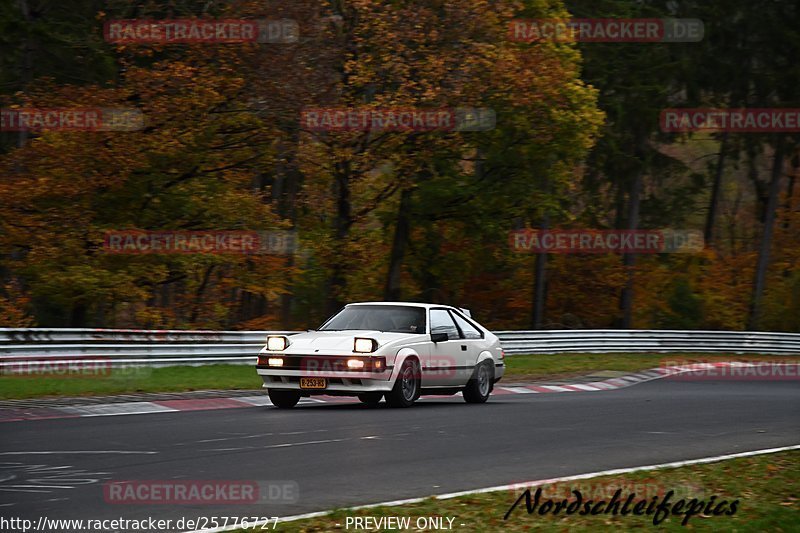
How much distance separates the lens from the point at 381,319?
57.3 feet

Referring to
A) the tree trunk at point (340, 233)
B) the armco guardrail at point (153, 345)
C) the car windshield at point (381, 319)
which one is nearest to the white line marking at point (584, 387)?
the armco guardrail at point (153, 345)

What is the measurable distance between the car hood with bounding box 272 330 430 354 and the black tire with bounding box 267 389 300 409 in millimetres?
859

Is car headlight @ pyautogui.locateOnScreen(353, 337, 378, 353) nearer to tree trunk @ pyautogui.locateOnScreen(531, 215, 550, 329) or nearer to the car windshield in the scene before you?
the car windshield

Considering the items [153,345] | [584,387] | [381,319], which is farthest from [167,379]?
[584,387]

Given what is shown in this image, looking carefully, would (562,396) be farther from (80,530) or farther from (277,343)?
(80,530)

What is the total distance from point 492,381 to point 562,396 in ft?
6.95

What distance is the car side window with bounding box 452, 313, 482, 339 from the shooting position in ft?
61.1

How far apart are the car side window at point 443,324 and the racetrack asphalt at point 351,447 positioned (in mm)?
1136

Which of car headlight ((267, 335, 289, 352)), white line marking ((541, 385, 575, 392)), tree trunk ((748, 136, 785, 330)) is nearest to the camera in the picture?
car headlight ((267, 335, 289, 352))

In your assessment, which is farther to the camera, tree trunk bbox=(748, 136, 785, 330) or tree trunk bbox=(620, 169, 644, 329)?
tree trunk bbox=(748, 136, 785, 330)

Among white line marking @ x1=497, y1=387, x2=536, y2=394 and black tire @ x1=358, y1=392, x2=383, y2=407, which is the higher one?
black tire @ x1=358, y1=392, x2=383, y2=407

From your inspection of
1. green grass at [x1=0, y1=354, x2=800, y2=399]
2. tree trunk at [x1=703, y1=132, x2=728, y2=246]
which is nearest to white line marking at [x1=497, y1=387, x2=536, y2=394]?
green grass at [x1=0, y1=354, x2=800, y2=399]

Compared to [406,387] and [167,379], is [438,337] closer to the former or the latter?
[406,387]

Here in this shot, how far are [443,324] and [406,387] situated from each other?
1.62 meters
